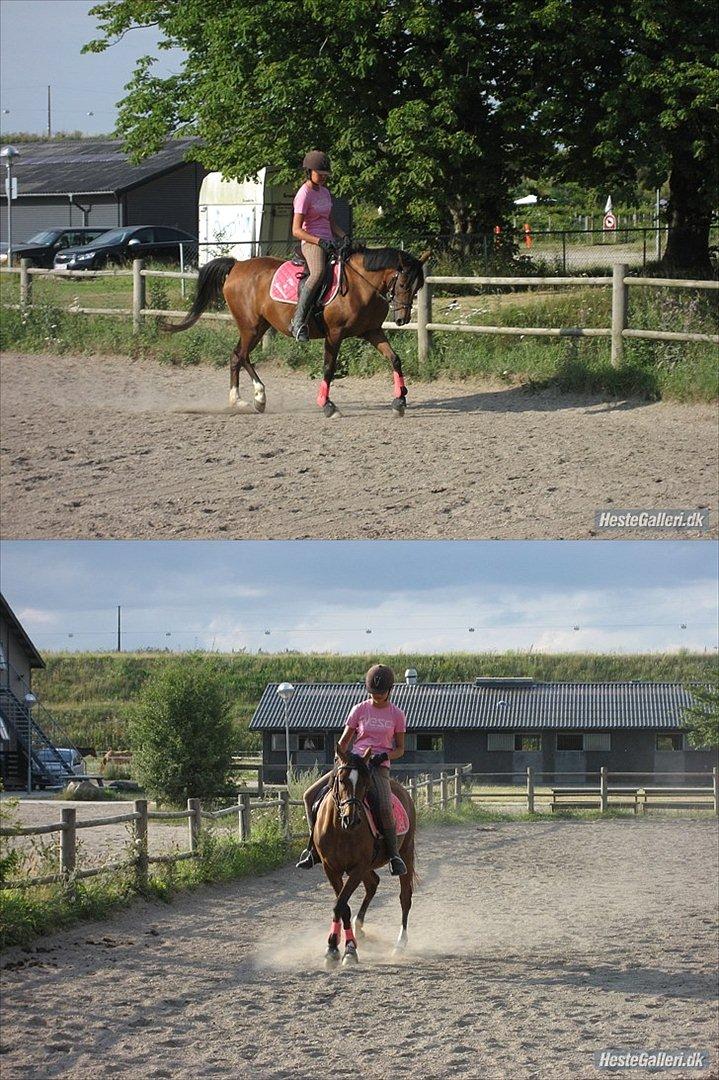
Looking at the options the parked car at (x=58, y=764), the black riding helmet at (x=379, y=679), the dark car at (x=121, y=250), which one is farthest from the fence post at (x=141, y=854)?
the dark car at (x=121, y=250)

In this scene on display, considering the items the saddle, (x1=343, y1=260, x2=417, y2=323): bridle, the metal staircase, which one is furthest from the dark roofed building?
the saddle

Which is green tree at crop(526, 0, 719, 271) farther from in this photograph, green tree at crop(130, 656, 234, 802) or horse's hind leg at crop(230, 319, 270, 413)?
green tree at crop(130, 656, 234, 802)

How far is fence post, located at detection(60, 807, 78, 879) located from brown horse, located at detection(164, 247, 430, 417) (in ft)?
11.4

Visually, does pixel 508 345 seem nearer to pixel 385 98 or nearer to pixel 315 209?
pixel 315 209

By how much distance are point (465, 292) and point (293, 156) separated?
3356 mm

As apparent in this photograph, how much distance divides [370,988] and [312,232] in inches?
198

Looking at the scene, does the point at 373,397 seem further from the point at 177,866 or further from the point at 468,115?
the point at 468,115

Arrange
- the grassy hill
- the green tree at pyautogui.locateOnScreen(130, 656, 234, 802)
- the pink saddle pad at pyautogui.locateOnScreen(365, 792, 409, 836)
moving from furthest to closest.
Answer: the grassy hill → the green tree at pyautogui.locateOnScreen(130, 656, 234, 802) → the pink saddle pad at pyautogui.locateOnScreen(365, 792, 409, 836)

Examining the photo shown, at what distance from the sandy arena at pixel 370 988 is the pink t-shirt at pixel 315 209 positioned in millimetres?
4806

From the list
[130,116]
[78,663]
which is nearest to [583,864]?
[130,116]

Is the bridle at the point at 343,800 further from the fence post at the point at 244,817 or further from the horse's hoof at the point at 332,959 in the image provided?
the fence post at the point at 244,817

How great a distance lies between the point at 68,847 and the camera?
8.61 m

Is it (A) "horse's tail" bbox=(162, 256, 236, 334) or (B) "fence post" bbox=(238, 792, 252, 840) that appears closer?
(A) "horse's tail" bbox=(162, 256, 236, 334)

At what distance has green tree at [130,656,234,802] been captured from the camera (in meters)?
17.8
